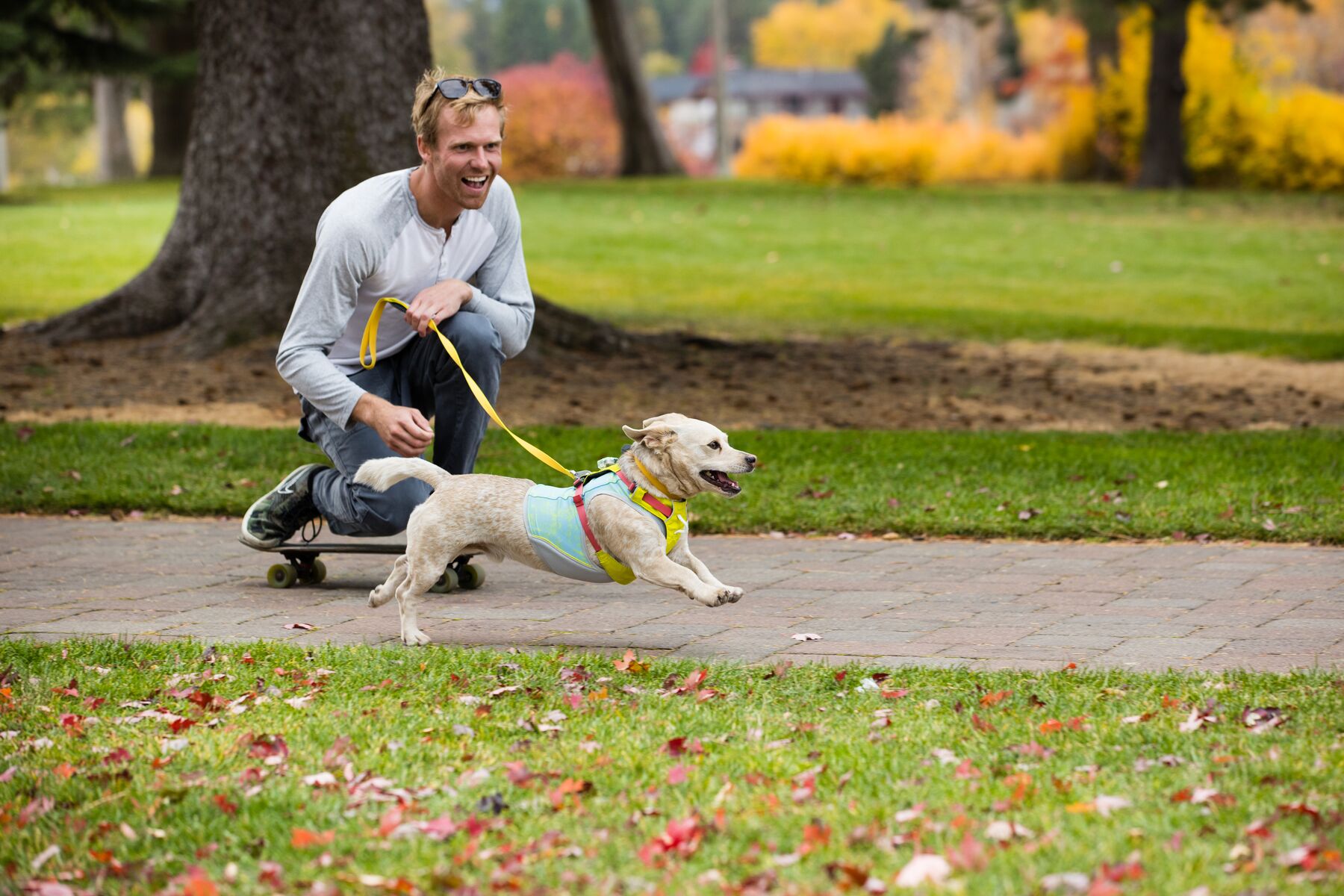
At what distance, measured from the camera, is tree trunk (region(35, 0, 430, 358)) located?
36.5 feet

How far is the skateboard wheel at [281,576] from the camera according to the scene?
6.24 meters

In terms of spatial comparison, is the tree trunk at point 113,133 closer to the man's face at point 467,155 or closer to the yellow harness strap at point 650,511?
the man's face at point 467,155

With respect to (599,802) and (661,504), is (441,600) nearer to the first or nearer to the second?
(661,504)

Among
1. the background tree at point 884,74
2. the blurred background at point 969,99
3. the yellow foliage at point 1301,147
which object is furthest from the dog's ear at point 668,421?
the background tree at point 884,74

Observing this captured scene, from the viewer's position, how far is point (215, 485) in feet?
26.6

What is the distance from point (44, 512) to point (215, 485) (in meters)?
0.81

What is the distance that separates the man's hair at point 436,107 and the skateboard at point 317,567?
162 cm

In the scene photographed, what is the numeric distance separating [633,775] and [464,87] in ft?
8.49

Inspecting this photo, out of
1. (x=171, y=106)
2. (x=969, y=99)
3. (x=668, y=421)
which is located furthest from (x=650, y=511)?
(x=969, y=99)

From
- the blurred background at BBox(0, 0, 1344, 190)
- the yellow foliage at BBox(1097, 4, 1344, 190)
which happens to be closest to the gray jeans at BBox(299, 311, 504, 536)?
the blurred background at BBox(0, 0, 1344, 190)

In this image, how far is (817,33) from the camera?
363 feet

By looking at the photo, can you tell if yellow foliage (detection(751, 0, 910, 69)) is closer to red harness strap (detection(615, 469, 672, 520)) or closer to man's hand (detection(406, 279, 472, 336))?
man's hand (detection(406, 279, 472, 336))

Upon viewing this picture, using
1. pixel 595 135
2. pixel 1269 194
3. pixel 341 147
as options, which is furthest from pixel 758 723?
pixel 595 135

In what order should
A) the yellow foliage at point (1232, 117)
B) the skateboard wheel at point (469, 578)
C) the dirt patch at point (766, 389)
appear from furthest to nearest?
the yellow foliage at point (1232, 117) < the dirt patch at point (766, 389) < the skateboard wheel at point (469, 578)
